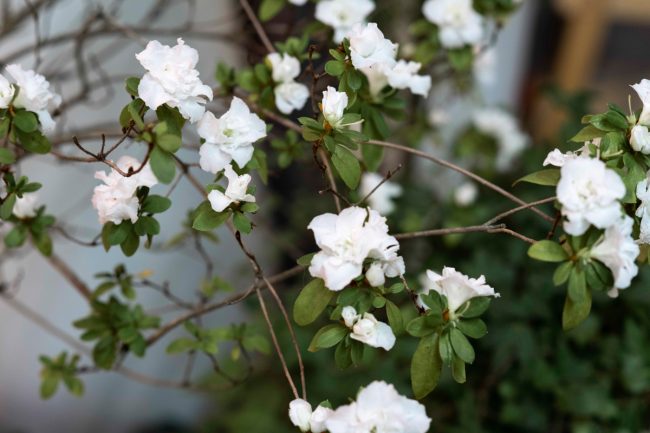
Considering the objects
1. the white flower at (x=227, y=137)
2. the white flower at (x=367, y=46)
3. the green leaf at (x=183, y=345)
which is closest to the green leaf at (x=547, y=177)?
the white flower at (x=367, y=46)

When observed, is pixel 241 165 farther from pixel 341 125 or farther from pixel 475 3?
pixel 475 3

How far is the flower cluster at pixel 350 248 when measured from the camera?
74 cm

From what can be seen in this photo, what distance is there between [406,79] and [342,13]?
0.61 feet

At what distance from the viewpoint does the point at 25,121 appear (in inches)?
33.0

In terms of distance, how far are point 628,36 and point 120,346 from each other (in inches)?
128

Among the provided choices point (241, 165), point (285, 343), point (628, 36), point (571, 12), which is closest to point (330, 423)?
point (241, 165)

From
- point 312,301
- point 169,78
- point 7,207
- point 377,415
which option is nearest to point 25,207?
point 7,207

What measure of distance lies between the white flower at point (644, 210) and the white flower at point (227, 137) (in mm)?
425

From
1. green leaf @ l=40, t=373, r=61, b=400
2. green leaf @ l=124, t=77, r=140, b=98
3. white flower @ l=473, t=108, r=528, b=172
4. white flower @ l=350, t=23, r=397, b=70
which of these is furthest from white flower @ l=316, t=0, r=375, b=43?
white flower @ l=473, t=108, r=528, b=172

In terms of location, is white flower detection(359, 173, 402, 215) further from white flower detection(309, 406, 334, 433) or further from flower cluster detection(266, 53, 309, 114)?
white flower detection(309, 406, 334, 433)

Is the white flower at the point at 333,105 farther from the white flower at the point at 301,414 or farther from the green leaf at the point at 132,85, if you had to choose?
the white flower at the point at 301,414

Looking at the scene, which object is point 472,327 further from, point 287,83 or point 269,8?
point 269,8

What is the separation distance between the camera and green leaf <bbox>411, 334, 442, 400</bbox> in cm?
79

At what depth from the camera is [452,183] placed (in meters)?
2.31
